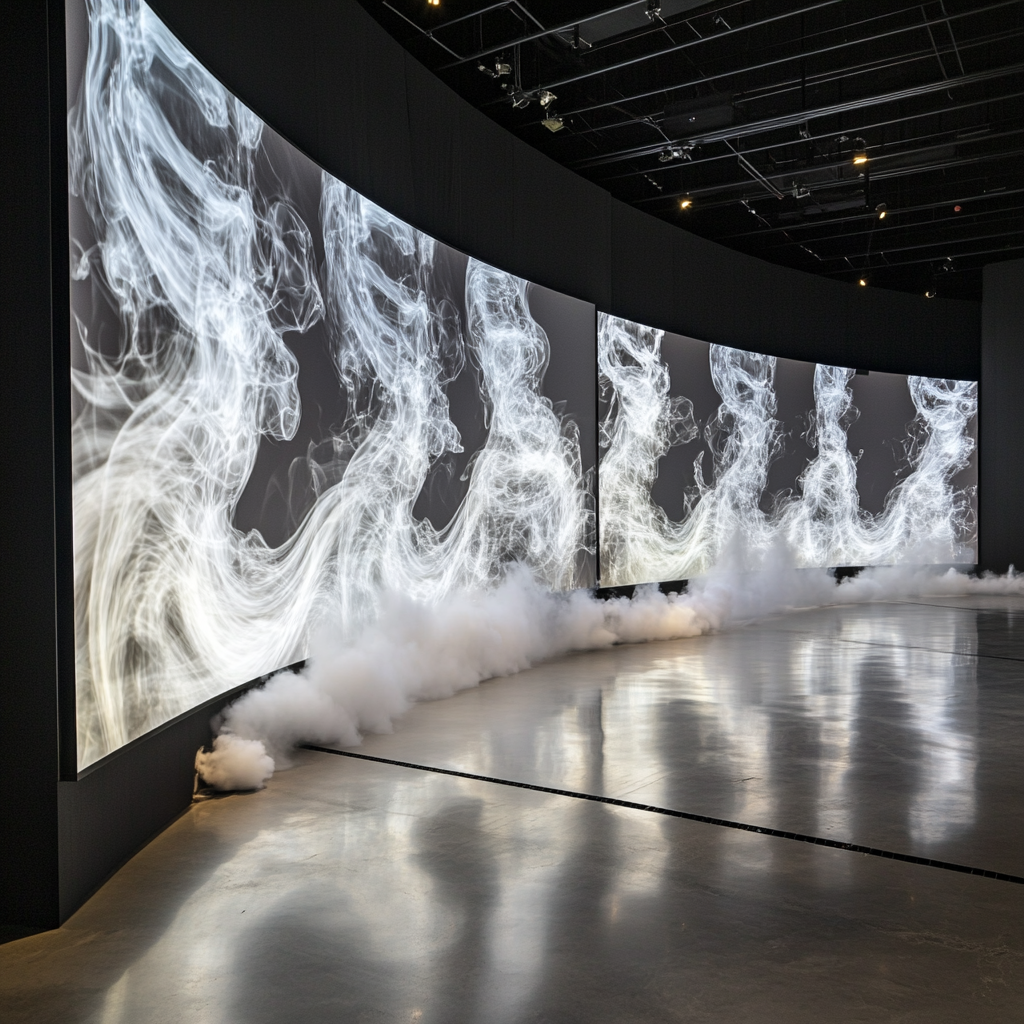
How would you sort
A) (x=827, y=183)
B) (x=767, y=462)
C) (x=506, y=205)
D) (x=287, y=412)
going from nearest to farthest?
(x=287, y=412), (x=506, y=205), (x=827, y=183), (x=767, y=462)

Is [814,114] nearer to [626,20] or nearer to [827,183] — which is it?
[827,183]

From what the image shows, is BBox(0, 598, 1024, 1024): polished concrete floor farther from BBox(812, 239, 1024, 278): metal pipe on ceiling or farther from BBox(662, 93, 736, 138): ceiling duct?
BBox(812, 239, 1024, 278): metal pipe on ceiling

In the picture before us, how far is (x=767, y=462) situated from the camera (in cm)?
1144

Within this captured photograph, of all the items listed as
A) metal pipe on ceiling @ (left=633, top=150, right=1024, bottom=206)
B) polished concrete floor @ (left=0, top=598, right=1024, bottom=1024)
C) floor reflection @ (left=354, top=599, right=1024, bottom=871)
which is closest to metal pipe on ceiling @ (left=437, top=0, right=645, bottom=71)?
metal pipe on ceiling @ (left=633, top=150, right=1024, bottom=206)

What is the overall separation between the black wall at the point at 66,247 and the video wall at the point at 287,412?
0.11m

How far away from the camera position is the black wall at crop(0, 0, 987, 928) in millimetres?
2686

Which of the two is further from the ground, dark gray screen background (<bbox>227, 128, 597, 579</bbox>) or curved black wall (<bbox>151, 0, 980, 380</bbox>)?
curved black wall (<bbox>151, 0, 980, 380</bbox>)

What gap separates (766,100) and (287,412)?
→ 20.3 feet

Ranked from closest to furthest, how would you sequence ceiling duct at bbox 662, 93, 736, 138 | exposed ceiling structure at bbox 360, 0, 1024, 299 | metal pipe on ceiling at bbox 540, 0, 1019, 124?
exposed ceiling structure at bbox 360, 0, 1024, 299
metal pipe on ceiling at bbox 540, 0, 1019, 124
ceiling duct at bbox 662, 93, 736, 138

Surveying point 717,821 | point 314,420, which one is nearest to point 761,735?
point 717,821

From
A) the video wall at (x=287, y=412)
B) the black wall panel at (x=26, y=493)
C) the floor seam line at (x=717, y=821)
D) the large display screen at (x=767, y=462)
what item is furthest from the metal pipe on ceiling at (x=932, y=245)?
the black wall panel at (x=26, y=493)

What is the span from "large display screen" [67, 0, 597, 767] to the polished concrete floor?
665 mm

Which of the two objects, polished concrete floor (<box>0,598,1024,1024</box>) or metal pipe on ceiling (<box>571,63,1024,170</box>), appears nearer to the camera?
polished concrete floor (<box>0,598,1024,1024</box>)

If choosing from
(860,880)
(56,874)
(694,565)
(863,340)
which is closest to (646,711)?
(860,880)
